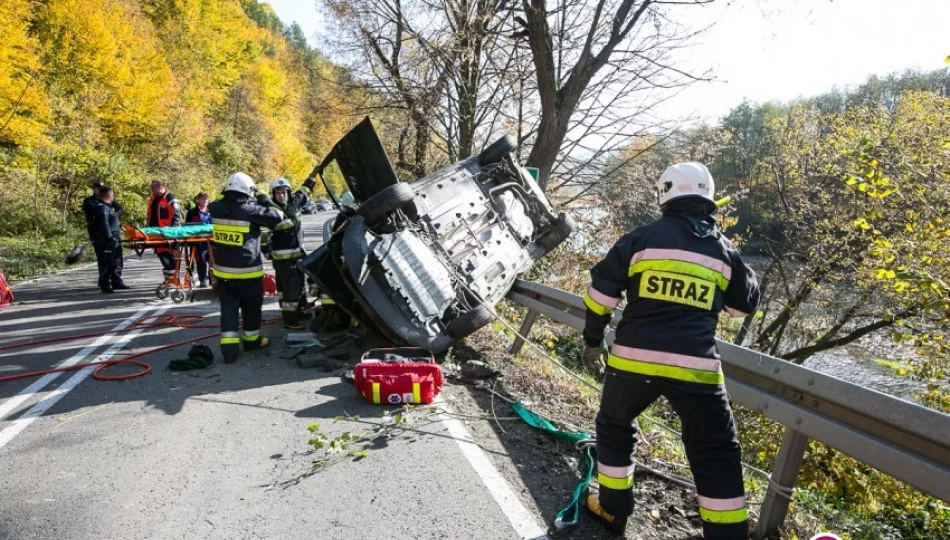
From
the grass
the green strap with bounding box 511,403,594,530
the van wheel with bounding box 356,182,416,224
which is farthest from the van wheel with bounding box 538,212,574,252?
the grass

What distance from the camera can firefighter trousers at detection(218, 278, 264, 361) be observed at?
5152mm

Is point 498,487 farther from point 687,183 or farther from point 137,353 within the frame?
point 137,353

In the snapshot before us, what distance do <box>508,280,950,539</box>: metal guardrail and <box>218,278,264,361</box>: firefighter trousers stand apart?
4.32 m

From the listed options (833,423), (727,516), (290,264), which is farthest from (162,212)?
(833,423)

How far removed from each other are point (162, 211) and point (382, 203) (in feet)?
21.0

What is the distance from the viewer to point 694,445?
2.41 m

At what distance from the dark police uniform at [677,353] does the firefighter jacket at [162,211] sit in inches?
353

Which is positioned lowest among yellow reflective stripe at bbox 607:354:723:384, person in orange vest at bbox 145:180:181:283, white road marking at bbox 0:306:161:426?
white road marking at bbox 0:306:161:426

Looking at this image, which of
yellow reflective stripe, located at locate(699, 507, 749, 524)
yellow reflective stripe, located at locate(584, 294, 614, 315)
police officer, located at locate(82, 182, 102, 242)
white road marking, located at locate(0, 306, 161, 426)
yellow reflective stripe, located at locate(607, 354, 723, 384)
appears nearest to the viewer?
yellow reflective stripe, located at locate(699, 507, 749, 524)

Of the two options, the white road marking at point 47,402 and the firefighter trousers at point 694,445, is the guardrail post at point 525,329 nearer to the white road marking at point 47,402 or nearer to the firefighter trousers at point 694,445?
the firefighter trousers at point 694,445

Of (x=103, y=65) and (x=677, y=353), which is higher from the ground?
A: (x=103, y=65)

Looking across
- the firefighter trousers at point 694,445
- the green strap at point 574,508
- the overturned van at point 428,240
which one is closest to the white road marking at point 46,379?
the overturned van at point 428,240

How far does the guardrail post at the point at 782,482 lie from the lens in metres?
2.43

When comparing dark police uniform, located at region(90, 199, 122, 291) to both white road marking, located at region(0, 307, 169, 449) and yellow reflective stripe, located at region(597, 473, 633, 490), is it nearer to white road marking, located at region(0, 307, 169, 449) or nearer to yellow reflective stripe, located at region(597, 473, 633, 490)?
white road marking, located at region(0, 307, 169, 449)
